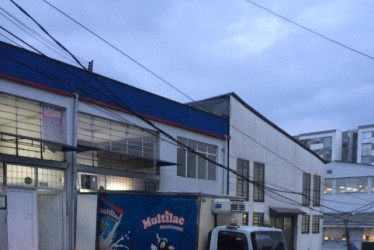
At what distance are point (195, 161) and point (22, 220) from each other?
9.26 m

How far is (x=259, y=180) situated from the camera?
24391mm

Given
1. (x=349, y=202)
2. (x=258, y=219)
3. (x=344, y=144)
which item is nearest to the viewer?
(x=258, y=219)

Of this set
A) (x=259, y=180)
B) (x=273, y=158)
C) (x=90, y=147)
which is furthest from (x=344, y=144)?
(x=90, y=147)

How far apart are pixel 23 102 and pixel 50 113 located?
3.33ft

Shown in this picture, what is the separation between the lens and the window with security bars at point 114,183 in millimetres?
14881

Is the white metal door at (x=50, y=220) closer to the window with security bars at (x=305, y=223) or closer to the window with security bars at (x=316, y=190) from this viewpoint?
the window with security bars at (x=305, y=223)

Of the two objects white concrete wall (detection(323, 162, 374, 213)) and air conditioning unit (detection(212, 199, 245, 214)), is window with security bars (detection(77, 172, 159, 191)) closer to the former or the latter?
air conditioning unit (detection(212, 199, 245, 214))

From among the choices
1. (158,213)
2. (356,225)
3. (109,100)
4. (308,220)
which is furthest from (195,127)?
(356,225)

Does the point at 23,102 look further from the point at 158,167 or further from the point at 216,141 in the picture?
the point at 216,141

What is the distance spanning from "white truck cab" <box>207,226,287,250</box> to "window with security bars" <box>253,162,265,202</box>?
45.6 feet

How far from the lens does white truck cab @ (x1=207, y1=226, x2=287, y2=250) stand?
9.80 metres

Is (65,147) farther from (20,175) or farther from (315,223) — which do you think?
(315,223)

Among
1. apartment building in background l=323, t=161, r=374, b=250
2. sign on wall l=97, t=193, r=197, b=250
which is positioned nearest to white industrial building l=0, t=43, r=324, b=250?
sign on wall l=97, t=193, r=197, b=250

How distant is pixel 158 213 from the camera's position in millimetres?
10516
